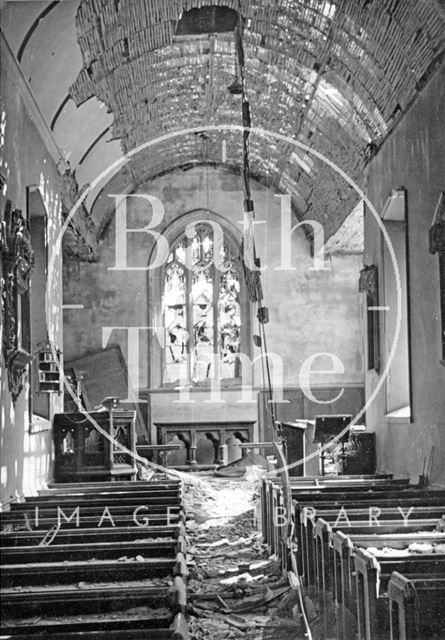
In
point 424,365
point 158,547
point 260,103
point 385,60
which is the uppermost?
point 260,103

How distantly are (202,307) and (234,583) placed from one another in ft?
31.4

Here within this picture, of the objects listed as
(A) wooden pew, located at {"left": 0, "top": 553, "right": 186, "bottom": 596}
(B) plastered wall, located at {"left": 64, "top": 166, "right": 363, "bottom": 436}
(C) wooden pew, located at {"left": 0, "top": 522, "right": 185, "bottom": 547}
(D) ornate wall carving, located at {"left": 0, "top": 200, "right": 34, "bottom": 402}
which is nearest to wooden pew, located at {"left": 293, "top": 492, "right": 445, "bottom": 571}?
(C) wooden pew, located at {"left": 0, "top": 522, "right": 185, "bottom": 547}

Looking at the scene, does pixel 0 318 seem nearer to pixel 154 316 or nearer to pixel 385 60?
pixel 385 60

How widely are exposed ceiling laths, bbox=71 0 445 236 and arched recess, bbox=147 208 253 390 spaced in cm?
145

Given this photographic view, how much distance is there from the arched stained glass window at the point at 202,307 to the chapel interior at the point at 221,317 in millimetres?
37

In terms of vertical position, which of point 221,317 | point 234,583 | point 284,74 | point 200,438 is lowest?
point 234,583

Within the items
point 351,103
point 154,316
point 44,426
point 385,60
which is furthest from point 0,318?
point 154,316

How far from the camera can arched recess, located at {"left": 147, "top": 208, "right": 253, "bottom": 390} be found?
1466 centimetres

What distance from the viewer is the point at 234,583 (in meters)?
5.72

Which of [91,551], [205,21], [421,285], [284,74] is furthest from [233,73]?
[91,551]

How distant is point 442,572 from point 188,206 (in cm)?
1208

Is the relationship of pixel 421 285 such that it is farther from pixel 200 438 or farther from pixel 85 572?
pixel 200 438

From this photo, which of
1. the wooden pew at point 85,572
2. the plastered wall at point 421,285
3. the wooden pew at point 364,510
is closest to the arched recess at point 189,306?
the plastered wall at point 421,285

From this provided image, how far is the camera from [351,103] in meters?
9.35
